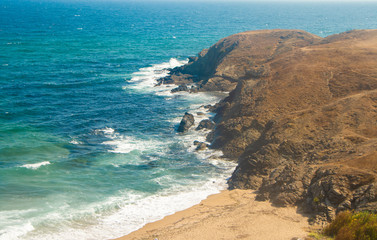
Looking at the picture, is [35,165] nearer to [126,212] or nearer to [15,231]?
[15,231]

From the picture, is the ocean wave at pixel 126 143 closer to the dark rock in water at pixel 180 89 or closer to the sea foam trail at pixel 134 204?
the sea foam trail at pixel 134 204

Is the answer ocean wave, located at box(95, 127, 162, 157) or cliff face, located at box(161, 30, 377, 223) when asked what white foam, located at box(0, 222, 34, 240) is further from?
cliff face, located at box(161, 30, 377, 223)

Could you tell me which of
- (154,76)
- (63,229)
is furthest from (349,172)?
(154,76)

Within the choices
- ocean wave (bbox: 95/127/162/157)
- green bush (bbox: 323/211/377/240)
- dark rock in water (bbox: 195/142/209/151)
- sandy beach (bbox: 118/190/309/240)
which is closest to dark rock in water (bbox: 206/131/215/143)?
dark rock in water (bbox: 195/142/209/151)

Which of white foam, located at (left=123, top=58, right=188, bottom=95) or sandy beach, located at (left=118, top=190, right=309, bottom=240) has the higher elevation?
white foam, located at (left=123, top=58, right=188, bottom=95)

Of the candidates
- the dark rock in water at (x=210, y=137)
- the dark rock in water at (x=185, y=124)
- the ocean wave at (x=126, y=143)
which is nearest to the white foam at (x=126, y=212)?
the dark rock in water at (x=210, y=137)

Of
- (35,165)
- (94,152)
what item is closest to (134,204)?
(94,152)

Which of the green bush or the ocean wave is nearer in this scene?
the green bush
